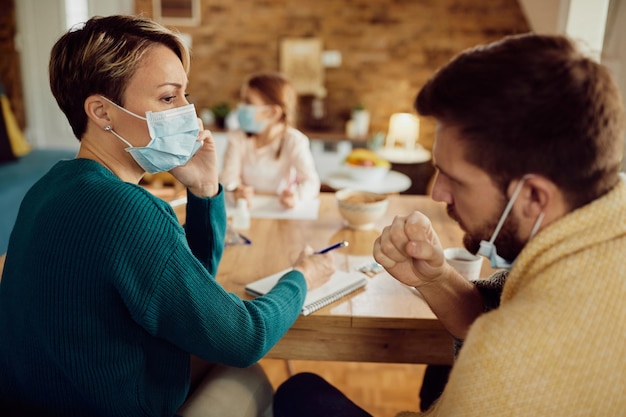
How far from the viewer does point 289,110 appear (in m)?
2.61

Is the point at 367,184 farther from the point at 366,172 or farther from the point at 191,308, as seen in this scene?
the point at 191,308

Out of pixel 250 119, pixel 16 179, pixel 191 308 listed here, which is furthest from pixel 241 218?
pixel 16 179

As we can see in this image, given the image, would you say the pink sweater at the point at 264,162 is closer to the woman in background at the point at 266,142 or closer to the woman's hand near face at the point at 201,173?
the woman in background at the point at 266,142

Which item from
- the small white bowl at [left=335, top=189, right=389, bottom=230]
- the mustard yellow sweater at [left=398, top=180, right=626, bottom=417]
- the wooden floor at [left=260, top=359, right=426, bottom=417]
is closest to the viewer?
the mustard yellow sweater at [left=398, top=180, right=626, bottom=417]

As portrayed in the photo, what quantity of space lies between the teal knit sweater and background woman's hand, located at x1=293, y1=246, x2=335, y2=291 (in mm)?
234

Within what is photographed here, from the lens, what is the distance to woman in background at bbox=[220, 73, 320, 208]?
2559 mm

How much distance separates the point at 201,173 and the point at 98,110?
14.8 inches

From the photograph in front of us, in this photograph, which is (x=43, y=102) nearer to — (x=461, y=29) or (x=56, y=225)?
(x=461, y=29)

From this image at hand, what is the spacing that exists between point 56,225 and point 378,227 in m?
1.10

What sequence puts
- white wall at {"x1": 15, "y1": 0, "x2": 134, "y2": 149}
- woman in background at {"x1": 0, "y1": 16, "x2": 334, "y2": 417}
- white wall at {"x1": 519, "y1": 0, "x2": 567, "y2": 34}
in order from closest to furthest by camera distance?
woman in background at {"x1": 0, "y1": 16, "x2": 334, "y2": 417} → white wall at {"x1": 519, "y1": 0, "x2": 567, "y2": 34} → white wall at {"x1": 15, "y1": 0, "x2": 134, "y2": 149}

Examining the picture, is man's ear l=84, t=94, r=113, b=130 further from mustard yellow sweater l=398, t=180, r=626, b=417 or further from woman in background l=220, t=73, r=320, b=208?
woman in background l=220, t=73, r=320, b=208

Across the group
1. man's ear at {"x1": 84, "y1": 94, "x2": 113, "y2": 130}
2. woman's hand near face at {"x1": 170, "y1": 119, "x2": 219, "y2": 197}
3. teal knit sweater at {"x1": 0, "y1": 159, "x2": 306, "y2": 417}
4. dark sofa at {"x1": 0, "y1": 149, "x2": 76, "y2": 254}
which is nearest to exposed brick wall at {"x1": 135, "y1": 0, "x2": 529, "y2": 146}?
dark sofa at {"x1": 0, "y1": 149, "x2": 76, "y2": 254}

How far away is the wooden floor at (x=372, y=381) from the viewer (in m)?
2.16

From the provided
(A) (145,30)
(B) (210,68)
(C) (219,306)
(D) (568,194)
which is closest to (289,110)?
(A) (145,30)
